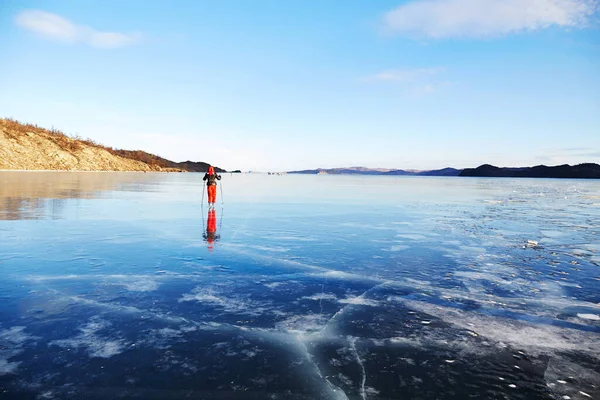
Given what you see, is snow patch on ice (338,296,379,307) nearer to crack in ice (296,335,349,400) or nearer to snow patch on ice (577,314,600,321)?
crack in ice (296,335,349,400)

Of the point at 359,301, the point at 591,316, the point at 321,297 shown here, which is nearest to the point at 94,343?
the point at 321,297

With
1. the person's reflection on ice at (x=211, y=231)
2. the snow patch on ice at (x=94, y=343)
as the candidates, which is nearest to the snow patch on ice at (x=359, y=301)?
A: the snow patch on ice at (x=94, y=343)

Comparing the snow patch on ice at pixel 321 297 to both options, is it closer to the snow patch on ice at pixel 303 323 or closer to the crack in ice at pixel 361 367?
the snow patch on ice at pixel 303 323

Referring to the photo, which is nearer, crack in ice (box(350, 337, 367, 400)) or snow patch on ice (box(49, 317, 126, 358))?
crack in ice (box(350, 337, 367, 400))

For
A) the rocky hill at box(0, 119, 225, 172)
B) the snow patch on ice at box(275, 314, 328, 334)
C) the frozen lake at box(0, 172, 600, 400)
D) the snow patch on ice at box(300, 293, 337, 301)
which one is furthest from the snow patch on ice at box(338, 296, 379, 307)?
the rocky hill at box(0, 119, 225, 172)

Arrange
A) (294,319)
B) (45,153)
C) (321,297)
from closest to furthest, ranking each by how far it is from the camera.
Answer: (294,319)
(321,297)
(45,153)

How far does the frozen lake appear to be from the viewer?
3.45m

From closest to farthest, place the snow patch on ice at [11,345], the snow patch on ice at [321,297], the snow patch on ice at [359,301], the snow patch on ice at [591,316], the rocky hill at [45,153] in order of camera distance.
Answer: the snow patch on ice at [11,345]
the snow patch on ice at [591,316]
the snow patch on ice at [359,301]
the snow patch on ice at [321,297]
the rocky hill at [45,153]

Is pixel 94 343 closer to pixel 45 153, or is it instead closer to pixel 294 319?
pixel 294 319

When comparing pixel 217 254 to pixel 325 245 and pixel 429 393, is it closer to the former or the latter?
pixel 325 245

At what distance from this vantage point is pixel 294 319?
496cm

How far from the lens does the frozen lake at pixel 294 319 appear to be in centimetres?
345

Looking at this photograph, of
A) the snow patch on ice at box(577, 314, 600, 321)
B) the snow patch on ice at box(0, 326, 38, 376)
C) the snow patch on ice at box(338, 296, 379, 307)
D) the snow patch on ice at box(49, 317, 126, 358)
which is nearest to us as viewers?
the snow patch on ice at box(0, 326, 38, 376)

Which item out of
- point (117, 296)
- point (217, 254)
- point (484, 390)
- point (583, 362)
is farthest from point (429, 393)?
point (217, 254)
